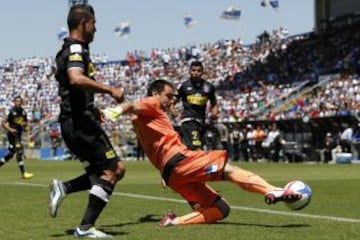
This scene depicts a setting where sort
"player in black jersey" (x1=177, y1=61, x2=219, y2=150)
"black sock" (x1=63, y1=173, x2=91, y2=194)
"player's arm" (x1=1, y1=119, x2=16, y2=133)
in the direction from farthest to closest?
"player's arm" (x1=1, y1=119, x2=16, y2=133)
"player in black jersey" (x1=177, y1=61, x2=219, y2=150)
"black sock" (x1=63, y1=173, x2=91, y2=194)

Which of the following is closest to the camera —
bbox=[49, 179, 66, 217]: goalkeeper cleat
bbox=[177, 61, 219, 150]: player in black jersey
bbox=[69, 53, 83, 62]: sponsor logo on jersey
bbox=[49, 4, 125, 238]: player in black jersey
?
bbox=[69, 53, 83, 62]: sponsor logo on jersey

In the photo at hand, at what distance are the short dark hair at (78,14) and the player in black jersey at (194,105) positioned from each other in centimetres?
658

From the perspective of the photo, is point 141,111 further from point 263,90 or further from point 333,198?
point 263,90

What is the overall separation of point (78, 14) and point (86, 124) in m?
1.07

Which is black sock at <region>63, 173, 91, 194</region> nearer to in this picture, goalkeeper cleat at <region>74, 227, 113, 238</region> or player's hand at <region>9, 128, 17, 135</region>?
goalkeeper cleat at <region>74, 227, 113, 238</region>

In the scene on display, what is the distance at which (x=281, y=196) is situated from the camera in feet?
27.3

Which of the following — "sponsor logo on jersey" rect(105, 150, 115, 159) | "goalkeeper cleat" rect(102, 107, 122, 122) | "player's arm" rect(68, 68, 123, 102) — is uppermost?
"player's arm" rect(68, 68, 123, 102)

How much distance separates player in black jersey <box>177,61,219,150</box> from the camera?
1457 centimetres

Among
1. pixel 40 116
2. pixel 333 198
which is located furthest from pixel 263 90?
pixel 333 198

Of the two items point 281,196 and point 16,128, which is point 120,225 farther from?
point 16,128

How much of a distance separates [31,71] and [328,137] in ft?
149

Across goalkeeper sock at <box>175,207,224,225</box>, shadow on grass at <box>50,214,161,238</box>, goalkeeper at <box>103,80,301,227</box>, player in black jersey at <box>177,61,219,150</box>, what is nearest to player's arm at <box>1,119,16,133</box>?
player in black jersey at <box>177,61,219,150</box>

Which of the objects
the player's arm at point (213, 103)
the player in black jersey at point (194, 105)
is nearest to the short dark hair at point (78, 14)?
the player in black jersey at point (194, 105)

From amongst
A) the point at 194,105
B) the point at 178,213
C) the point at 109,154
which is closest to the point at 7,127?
the point at 194,105
